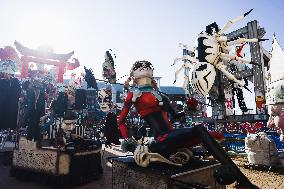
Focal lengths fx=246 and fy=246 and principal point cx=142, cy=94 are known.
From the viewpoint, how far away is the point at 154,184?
2682 millimetres

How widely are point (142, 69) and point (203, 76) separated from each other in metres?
1.26

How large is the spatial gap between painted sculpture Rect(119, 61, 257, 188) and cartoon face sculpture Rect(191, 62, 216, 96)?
0.46 metres

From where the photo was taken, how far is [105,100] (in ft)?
26.0

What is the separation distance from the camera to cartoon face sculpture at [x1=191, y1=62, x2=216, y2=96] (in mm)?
2787

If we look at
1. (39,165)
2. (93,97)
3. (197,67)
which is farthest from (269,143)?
(93,97)

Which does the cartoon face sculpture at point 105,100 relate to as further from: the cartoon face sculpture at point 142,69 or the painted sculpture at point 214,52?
the painted sculpture at point 214,52

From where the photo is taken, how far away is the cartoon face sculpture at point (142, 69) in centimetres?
380

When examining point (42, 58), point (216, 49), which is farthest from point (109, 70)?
point (42, 58)

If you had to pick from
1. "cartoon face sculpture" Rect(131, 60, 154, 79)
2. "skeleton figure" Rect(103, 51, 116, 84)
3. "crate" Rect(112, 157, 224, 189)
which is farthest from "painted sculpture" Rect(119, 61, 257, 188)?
"skeleton figure" Rect(103, 51, 116, 84)

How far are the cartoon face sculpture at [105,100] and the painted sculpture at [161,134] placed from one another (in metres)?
3.87

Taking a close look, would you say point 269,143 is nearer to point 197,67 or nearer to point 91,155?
point 91,155

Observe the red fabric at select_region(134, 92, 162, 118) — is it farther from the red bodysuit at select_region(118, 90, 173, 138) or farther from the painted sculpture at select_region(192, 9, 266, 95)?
the painted sculpture at select_region(192, 9, 266, 95)

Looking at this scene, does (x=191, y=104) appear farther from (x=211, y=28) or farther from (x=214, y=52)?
(x=211, y=28)

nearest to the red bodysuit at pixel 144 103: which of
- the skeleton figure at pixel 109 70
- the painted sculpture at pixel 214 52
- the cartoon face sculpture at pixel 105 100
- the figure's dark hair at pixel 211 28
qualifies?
the painted sculpture at pixel 214 52
